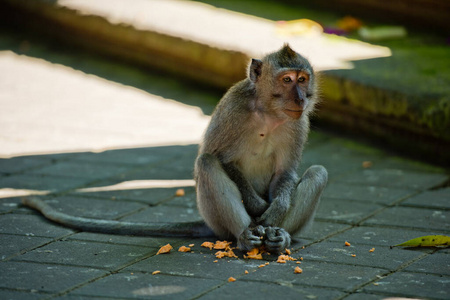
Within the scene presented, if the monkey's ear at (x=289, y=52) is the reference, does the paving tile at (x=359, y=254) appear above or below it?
below

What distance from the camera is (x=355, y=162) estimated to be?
7.34 m

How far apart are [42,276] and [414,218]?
2666 mm

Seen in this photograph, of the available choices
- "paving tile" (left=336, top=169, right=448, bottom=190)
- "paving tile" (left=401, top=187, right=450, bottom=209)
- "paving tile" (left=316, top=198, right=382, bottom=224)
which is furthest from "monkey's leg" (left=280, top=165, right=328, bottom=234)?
"paving tile" (left=336, top=169, right=448, bottom=190)

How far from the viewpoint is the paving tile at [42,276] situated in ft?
13.8

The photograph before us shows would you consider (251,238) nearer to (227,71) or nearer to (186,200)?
(186,200)

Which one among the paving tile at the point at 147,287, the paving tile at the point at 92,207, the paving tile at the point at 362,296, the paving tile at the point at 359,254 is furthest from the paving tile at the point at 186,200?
the paving tile at the point at 362,296

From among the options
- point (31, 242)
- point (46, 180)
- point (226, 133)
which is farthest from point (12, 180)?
point (226, 133)

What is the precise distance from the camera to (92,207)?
19.4 ft

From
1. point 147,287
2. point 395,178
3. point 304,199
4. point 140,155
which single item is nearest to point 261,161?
point 304,199

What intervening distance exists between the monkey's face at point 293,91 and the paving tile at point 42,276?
1.48m

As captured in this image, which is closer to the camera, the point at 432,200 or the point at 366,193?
the point at 432,200

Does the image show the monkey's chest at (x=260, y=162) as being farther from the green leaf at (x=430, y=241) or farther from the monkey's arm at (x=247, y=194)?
the green leaf at (x=430, y=241)

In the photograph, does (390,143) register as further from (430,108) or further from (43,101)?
(43,101)

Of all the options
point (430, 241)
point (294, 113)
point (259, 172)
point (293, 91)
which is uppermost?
point (293, 91)
